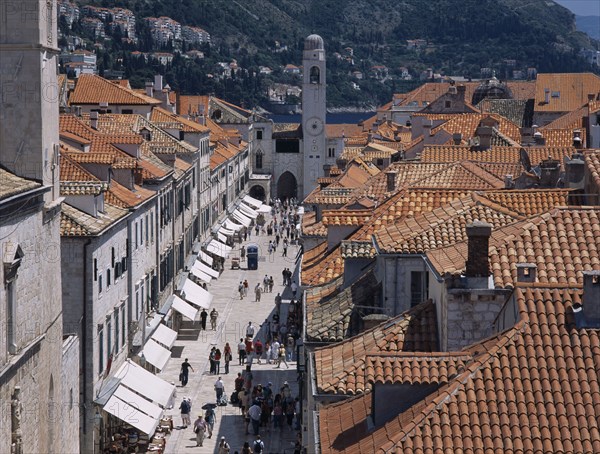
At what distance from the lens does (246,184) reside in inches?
5044

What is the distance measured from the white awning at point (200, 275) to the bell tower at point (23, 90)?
39622mm

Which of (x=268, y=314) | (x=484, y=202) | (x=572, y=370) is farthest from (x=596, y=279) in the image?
(x=268, y=314)

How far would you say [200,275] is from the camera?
68938 mm

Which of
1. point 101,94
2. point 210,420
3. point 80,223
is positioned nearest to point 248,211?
point 101,94

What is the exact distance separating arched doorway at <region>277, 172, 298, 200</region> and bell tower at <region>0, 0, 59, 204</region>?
118m

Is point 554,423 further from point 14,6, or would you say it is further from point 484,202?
point 14,6

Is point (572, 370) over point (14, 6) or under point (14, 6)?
under

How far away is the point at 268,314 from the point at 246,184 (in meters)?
63.9

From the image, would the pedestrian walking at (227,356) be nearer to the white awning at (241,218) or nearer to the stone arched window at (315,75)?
the white awning at (241,218)

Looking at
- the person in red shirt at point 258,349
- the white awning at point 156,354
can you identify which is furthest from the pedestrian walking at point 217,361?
the person in red shirt at point 258,349

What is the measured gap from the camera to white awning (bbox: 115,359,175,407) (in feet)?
132

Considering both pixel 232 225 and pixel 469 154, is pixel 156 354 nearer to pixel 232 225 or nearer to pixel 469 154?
pixel 469 154

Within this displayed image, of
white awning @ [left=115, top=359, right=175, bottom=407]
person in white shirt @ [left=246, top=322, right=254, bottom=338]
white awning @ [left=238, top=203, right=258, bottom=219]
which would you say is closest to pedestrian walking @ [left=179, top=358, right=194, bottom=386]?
white awning @ [left=115, top=359, right=175, bottom=407]

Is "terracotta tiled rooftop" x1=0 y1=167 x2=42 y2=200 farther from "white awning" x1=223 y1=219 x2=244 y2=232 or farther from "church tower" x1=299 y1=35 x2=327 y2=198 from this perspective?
"church tower" x1=299 y1=35 x2=327 y2=198
